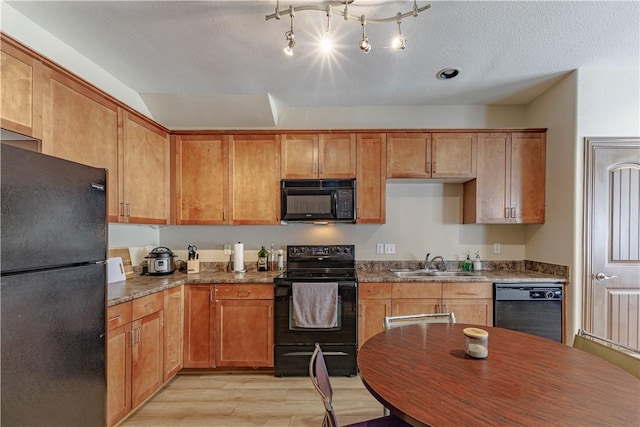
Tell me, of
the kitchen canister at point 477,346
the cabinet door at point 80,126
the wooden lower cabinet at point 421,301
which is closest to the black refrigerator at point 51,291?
the cabinet door at point 80,126

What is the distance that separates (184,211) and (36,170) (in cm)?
182

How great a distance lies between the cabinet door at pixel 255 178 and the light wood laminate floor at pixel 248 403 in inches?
59.6

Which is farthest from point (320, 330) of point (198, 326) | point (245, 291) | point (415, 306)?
point (198, 326)

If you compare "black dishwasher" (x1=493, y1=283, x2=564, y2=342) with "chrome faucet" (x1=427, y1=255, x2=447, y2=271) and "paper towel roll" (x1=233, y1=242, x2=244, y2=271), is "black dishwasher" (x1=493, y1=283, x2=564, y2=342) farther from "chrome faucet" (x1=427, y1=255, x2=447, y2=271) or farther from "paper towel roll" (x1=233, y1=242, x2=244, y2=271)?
"paper towel roll" (x1=233, y1=242, x2=244, y2=271)

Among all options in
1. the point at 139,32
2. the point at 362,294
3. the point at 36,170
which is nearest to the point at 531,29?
the point at 362,294

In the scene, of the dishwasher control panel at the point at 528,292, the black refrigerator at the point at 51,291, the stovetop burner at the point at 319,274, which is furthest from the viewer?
the stovetop burner at the point at 319,274

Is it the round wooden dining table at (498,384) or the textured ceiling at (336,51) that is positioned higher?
the textured ceiling at (336,51)

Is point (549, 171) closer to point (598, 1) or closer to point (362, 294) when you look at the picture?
point (598, 1)

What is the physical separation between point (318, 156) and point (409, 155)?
93cm

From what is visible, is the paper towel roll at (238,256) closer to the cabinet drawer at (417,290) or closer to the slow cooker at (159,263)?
the slow cooker at (159,263)

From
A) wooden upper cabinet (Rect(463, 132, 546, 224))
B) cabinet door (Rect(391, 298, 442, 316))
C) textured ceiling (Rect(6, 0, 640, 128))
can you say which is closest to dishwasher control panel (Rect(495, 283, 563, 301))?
cabinet door (Rect(391, 298, 442, 316))

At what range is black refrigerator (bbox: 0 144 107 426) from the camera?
45.8 inches

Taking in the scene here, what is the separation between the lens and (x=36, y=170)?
4.13 feet

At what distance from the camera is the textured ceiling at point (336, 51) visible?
5.98 feet
